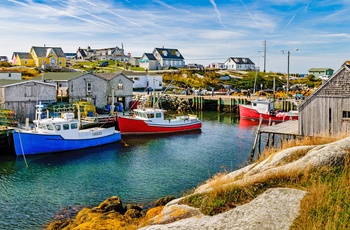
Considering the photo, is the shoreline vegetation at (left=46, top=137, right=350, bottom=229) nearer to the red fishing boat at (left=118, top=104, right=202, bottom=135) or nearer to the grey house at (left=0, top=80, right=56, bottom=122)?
the red fishing boat at (left=118, top=104, right=202, bottom=135)

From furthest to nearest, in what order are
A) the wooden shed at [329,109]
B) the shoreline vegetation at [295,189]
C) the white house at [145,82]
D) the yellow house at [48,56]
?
1. the yellow house at [48,56]
2. the white house at [145,82]
3. the wooden shed at [329,109]
4. the shoreline vegetation at [295,189]

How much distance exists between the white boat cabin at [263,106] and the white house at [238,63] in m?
65.1

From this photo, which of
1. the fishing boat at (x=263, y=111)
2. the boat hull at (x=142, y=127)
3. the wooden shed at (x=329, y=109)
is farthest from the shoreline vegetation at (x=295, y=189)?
the fishing boat at (x=263, y=111)

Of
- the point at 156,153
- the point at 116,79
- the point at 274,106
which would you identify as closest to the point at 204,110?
the point at 274,106

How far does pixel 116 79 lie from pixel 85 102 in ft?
23.9

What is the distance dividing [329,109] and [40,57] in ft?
243

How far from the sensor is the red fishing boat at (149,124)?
38719mm

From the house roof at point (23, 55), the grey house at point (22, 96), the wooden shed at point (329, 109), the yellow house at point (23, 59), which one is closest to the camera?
the wooden shed at point (329, 109)

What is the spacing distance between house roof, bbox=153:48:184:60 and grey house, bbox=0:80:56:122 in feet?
221

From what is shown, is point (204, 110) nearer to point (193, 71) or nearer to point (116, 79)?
point (116, 79)

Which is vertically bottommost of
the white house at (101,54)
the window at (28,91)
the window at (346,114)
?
the window at (346,114)

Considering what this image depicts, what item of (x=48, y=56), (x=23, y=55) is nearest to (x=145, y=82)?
(x=48, y=56)

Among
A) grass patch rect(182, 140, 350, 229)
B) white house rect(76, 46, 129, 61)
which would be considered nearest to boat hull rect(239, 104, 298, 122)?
grass patch rect(182, 140, 350, 229)

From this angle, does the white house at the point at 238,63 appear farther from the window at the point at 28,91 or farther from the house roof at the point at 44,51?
the window at the point at 28,91
